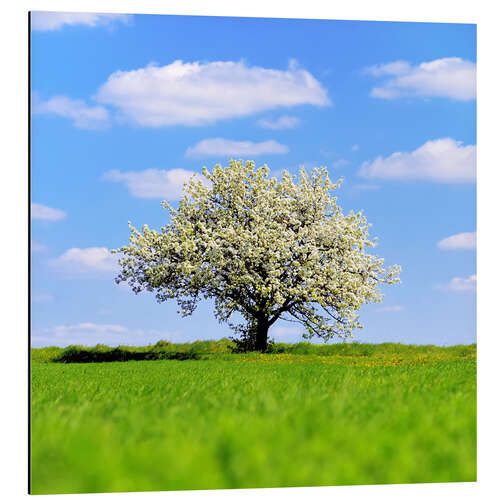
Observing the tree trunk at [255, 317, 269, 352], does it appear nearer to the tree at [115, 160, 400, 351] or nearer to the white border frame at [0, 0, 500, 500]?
the tree at [115, 160, 400, 351]

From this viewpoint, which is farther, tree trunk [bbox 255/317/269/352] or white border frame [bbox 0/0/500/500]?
tree trunk [bbox 255/317/269/352]

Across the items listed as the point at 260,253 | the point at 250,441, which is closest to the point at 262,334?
the point at 260,253

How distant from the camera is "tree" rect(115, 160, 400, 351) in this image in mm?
19062

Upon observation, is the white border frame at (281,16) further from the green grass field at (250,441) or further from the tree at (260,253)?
the tree at (260,253)

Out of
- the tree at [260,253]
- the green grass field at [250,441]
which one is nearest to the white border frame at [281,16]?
the green grass field at [250,441]

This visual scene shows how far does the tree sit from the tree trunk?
31 millimetres

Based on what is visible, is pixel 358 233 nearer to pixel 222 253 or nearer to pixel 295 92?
pixel 222 253

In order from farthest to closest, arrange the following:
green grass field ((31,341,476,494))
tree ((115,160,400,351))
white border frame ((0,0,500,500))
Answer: tree ((115,160,400,351)) < white border frame ((0,0,500,500)) < green grass field ((31,341,476,494))

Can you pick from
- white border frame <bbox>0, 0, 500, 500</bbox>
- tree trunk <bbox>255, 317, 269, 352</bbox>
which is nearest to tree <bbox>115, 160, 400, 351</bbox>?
tree trunk <bbox>255, 317, 269, 352</bbox>

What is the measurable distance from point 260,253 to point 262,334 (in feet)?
8.23

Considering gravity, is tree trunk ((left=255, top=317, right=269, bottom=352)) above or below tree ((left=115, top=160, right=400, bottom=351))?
below

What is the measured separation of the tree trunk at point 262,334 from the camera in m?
19.3

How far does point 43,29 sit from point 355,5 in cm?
432
